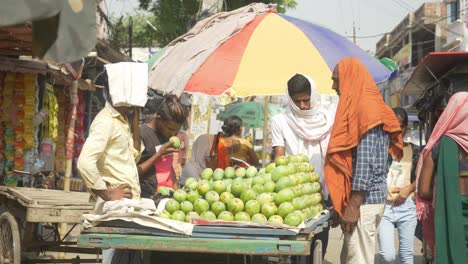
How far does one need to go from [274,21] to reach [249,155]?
158 cm

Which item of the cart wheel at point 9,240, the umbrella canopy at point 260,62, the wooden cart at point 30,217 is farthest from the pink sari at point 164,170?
the cart wheel at point 9,240

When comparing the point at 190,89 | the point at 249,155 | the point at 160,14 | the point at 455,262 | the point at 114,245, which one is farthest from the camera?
the point at 160,14

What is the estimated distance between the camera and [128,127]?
5.03 metres

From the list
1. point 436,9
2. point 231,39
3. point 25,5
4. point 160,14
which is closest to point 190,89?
point 231,39

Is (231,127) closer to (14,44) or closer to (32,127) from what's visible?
(14,44)

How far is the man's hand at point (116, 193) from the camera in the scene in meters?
4.62

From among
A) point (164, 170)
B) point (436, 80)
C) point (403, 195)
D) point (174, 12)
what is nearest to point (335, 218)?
point (164, 170)

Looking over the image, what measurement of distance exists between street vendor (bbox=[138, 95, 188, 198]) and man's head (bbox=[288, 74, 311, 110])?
1.10m

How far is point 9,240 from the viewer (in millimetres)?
6562

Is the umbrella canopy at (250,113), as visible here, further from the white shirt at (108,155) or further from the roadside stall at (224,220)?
the roadside stall at (224,220)

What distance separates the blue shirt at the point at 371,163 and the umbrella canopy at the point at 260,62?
2076 millimetres

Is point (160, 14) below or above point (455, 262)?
above

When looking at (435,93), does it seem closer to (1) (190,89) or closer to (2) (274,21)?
(2) (274,21)

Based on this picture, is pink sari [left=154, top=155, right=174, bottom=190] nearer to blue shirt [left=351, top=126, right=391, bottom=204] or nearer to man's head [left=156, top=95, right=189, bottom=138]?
man's head [left=156, top=95, right=189, bottom=138]
